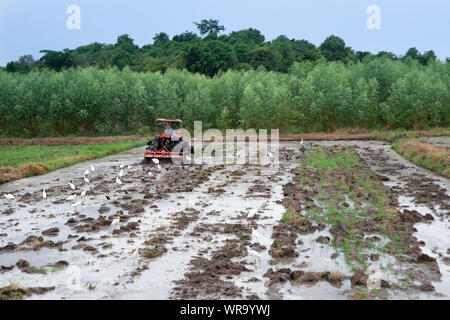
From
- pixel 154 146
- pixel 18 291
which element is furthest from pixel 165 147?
pixel 18 291

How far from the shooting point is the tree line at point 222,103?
3191 cm

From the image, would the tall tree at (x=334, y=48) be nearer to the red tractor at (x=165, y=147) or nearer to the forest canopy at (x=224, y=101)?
the forest canopy at (x=224, y=101)

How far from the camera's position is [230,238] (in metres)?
8.07

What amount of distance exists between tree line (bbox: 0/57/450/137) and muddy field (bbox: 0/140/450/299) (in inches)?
Answer: 710

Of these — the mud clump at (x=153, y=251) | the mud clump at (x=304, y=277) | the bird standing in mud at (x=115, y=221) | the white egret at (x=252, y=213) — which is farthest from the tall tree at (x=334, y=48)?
the mud clump at (x=304, y=277)

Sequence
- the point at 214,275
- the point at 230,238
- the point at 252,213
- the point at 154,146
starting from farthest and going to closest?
the point at 154,146 → the point at 252,213 → the point at 230,238 → the point at 214,275

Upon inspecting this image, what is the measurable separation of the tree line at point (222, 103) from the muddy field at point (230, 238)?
18.0 m

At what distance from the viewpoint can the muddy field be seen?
587cm

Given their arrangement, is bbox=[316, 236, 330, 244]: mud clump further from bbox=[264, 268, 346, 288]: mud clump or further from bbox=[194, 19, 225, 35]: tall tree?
bbox=[194, 19, 225, 35]: tall tree

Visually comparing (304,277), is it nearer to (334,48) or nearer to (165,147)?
(165,147)

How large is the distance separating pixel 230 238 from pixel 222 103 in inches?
1063

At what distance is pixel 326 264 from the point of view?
669 cm

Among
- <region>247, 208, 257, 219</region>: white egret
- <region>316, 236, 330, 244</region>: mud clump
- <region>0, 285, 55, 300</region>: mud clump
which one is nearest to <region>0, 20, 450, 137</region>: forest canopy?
<region>247, 208, 257, 219</region>: white egret
